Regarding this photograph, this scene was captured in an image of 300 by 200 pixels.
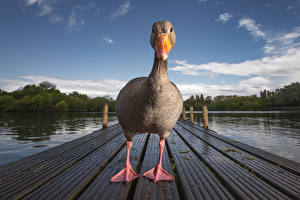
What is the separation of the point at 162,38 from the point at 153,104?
956 millimetres

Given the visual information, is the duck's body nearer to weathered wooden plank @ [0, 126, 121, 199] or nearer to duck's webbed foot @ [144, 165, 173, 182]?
duck's webbed foot @ [144, 165, 173, 182]

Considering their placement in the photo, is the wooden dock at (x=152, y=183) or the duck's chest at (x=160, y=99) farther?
the wooden dock at (x=152, y=183)

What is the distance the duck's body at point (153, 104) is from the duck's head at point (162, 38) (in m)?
0.20

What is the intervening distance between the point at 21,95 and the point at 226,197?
120 meters

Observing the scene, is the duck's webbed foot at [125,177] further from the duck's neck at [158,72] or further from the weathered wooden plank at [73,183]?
the duck's neck at [158,72]

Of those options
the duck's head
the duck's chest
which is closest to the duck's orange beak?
the duck's head

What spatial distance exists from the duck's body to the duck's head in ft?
0.66

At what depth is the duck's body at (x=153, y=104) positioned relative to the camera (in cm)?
226

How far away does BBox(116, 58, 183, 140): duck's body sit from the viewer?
2.26m

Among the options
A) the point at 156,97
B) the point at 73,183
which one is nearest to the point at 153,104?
the point at 156,97

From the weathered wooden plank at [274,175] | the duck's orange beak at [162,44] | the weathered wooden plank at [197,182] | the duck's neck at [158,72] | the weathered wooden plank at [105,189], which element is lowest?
the weathered wooden plank at [274,175]

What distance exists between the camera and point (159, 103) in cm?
234

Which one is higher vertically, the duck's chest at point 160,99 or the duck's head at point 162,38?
the duck's head at point 162,38

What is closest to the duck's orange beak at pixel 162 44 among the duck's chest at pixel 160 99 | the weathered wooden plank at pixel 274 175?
the duck's chest at pixel 160 99
